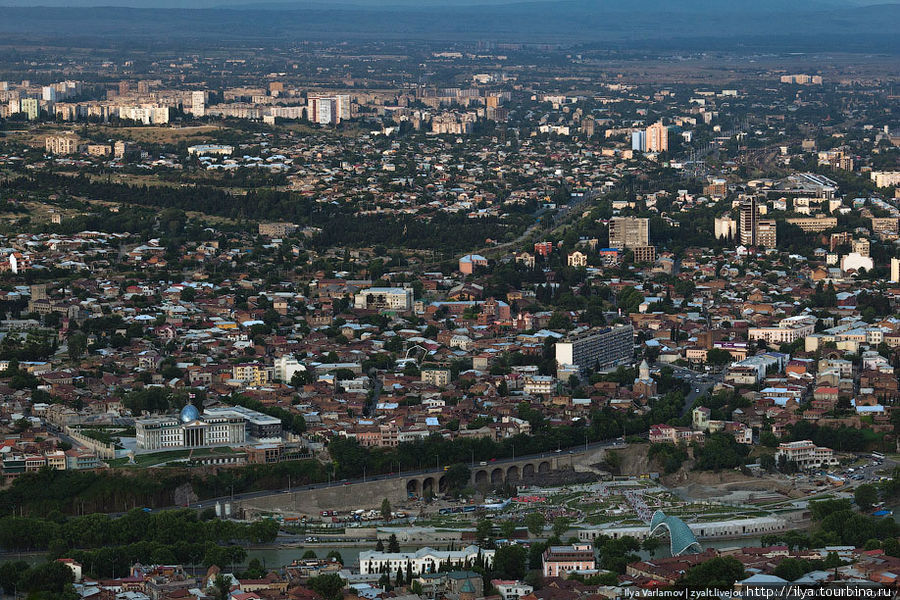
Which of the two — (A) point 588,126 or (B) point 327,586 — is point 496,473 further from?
(A) point 588,126

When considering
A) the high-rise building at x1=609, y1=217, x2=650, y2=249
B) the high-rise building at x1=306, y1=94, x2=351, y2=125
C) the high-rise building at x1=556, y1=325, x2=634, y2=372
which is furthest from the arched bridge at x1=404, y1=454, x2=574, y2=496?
the high-rise building at x1=306, y1=94, x2=351, y2=125

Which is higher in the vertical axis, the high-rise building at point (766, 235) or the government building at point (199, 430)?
the government building at point (199, 430)

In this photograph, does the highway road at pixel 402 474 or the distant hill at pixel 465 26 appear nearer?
the highway road at pixel 402 474

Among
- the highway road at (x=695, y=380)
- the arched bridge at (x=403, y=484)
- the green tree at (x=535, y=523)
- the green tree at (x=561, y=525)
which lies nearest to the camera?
the green tree at (x=561, y=525)

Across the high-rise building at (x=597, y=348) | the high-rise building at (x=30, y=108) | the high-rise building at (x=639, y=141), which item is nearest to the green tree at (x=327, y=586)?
the high-rise building at (x=597, y=348)

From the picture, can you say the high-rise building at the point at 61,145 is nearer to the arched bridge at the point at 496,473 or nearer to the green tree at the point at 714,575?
the arched bridge at the point at 496,473
